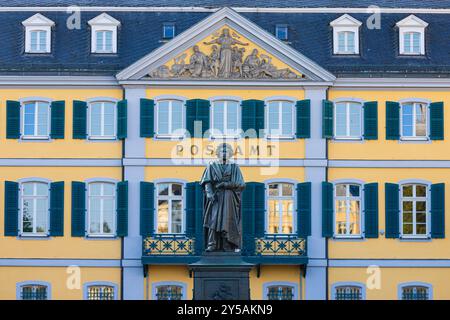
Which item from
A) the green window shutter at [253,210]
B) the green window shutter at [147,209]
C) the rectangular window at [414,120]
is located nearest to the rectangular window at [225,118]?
the green window shutter at [253,210]

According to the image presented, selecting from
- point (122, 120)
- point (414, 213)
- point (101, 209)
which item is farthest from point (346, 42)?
point (101, 209)

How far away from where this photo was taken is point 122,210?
36.0 metres

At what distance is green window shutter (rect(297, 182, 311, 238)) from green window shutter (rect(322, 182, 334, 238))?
0.45 metres

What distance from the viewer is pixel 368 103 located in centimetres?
3672

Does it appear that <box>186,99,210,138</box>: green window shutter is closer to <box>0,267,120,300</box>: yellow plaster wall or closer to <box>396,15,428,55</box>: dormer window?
<box>0,267,120,300</box>: yellow plaster wall

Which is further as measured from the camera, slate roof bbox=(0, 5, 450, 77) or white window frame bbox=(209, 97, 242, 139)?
slate roof bbox=(0, 5, 450, 77)

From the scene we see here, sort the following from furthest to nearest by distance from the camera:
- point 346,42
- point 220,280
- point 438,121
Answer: point 346,42 → point 438,121 → point 220,280

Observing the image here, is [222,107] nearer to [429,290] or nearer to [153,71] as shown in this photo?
[153,71]

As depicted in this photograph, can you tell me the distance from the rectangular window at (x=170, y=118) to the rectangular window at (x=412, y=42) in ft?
25.6

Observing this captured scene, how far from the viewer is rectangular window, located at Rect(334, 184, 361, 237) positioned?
3653 cm

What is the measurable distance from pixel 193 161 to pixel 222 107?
1952 mm

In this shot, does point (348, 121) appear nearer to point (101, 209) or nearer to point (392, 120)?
point (392, 120)

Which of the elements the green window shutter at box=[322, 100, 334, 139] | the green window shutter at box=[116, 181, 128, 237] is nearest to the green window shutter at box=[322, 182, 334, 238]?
the green window shutter at box=[322, 100, 334, 139]

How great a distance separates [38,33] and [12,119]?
3278mm
